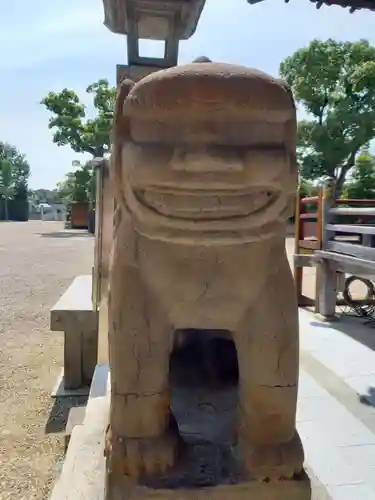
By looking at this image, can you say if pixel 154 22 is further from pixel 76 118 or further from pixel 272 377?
pixel 76 118

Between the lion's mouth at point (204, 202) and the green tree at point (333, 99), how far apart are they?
14203mm

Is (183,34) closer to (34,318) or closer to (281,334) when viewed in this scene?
(281,334)

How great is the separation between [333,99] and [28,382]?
14.3m

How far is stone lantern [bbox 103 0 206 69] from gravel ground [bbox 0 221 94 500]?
1930 millimetres

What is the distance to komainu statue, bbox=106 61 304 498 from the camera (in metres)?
0.82

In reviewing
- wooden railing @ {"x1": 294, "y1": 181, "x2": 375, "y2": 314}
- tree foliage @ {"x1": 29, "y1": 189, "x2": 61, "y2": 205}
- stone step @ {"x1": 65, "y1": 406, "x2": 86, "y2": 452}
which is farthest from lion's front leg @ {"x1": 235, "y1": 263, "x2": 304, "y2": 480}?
tree foliage @ {"x1": 29, "y1": 189, "x2": 61, "y2": 205}

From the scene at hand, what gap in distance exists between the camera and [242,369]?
1.06 metres

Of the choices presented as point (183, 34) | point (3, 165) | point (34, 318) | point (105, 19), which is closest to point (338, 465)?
point (183, 34)

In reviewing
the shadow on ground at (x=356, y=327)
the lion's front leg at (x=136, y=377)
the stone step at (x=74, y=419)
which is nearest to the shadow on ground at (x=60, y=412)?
the stone step at (x=74, y=419)

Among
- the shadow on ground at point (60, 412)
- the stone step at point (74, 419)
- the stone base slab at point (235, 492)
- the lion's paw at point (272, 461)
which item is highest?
the lion's paw at point (272, 461)

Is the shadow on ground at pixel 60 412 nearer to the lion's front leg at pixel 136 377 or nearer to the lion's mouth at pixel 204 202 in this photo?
the lion's front leg at pixel 136 377

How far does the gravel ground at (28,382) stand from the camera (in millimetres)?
2330

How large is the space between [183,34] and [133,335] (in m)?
1.61

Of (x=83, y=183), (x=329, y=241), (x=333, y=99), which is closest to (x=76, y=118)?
(x=83, y=183)
